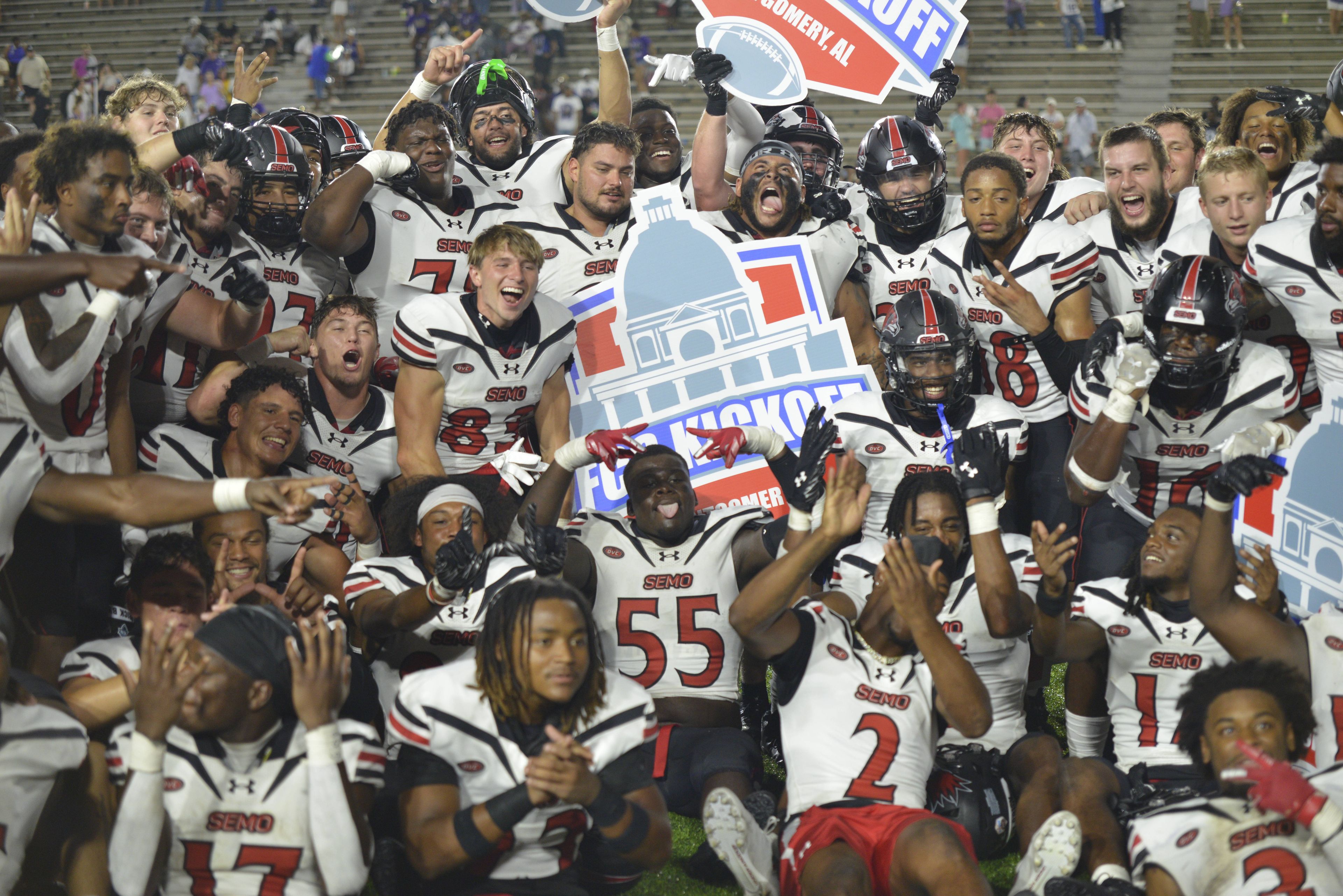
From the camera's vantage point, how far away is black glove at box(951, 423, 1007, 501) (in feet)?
15.8

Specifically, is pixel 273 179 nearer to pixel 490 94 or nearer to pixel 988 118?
pixel 490 94

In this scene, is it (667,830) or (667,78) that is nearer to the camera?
(667,830)

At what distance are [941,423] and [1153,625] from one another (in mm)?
1353

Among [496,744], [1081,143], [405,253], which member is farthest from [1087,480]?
[1081,143]

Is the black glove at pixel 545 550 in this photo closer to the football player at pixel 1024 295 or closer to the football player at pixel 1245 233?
the football player at pixel 1024 295

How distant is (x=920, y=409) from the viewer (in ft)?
19.3

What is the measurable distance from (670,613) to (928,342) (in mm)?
1602

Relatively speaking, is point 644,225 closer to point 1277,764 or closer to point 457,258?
point 457,258

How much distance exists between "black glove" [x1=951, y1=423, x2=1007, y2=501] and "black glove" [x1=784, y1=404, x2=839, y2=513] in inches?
18.7

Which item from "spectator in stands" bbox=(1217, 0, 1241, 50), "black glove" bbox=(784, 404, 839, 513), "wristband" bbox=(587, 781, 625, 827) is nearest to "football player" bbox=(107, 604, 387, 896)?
"wristband" bbox=(587, 781, 625, 827)

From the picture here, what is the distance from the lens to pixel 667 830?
13.2 feet

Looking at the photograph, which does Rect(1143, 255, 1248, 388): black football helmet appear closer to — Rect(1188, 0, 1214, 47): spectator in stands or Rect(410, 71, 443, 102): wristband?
Rect(410, 71, 443, 102): wristband

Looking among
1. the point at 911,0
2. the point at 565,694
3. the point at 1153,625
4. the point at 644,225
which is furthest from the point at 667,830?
the point at 911,0

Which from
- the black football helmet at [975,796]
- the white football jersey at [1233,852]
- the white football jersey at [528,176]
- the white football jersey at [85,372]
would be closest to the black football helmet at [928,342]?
the black football helmet at [975,796]
